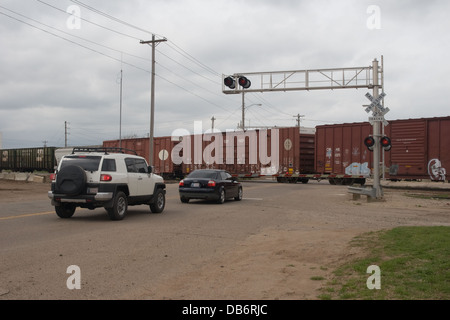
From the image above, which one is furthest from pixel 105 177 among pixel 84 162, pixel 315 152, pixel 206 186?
pixel 315 152

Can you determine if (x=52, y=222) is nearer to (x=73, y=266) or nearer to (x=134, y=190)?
(x=134, y=190)

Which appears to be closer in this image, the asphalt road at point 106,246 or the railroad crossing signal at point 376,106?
the asphalt road at point 106,246

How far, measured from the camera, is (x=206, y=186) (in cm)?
1755

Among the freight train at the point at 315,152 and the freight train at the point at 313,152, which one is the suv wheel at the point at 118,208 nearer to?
the freight train at the point at 313,152

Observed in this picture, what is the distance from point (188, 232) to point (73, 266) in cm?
401

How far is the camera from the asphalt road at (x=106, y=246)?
5660mm

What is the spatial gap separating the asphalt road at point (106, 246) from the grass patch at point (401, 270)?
242 centimetres

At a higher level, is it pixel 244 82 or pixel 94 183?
pixel 244 82

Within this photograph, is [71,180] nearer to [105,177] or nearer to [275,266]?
[105,177]

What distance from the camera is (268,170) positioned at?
36031 millimetres

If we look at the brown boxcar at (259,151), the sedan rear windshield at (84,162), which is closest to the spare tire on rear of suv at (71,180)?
the sedan rear windshield at (84,162)

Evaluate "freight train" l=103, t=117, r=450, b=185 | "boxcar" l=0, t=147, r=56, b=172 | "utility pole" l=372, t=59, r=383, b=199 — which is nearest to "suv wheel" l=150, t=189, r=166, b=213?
"utility pole" l=372, t=59, r=383, b=199

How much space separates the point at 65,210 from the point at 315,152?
2471 cm
